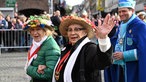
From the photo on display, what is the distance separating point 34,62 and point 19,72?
5.68m

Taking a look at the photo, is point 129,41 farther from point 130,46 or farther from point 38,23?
point 38,23

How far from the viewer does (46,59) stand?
4266 millimetres

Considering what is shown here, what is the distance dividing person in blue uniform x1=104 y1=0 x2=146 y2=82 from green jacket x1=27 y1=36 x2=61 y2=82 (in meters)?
1.08

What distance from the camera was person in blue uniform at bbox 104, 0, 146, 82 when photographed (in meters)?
4.83

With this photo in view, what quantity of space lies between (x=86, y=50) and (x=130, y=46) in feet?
5.13

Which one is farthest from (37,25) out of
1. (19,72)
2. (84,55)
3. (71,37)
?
(19,72)

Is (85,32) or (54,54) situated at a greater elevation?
(85,32)

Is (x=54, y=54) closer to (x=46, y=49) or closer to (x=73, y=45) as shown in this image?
(x=46, y=49)

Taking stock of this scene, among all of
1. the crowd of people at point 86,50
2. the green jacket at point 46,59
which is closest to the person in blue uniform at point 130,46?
the crowd of people at point 86,50

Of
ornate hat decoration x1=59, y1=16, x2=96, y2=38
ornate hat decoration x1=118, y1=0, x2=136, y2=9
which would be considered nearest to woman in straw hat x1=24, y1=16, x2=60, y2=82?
ornate hat decoration x1=59, y1=16, x2=96, y2=38

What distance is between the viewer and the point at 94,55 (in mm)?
3424

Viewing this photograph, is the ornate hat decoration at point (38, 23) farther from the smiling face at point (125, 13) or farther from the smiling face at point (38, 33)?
the smiling face at point (125, 13)

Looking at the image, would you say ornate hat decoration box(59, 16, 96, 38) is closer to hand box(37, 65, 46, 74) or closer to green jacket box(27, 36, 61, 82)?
green jacket box(27, 36, 61, 82)

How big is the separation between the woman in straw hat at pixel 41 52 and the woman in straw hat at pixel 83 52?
1.25 ft
